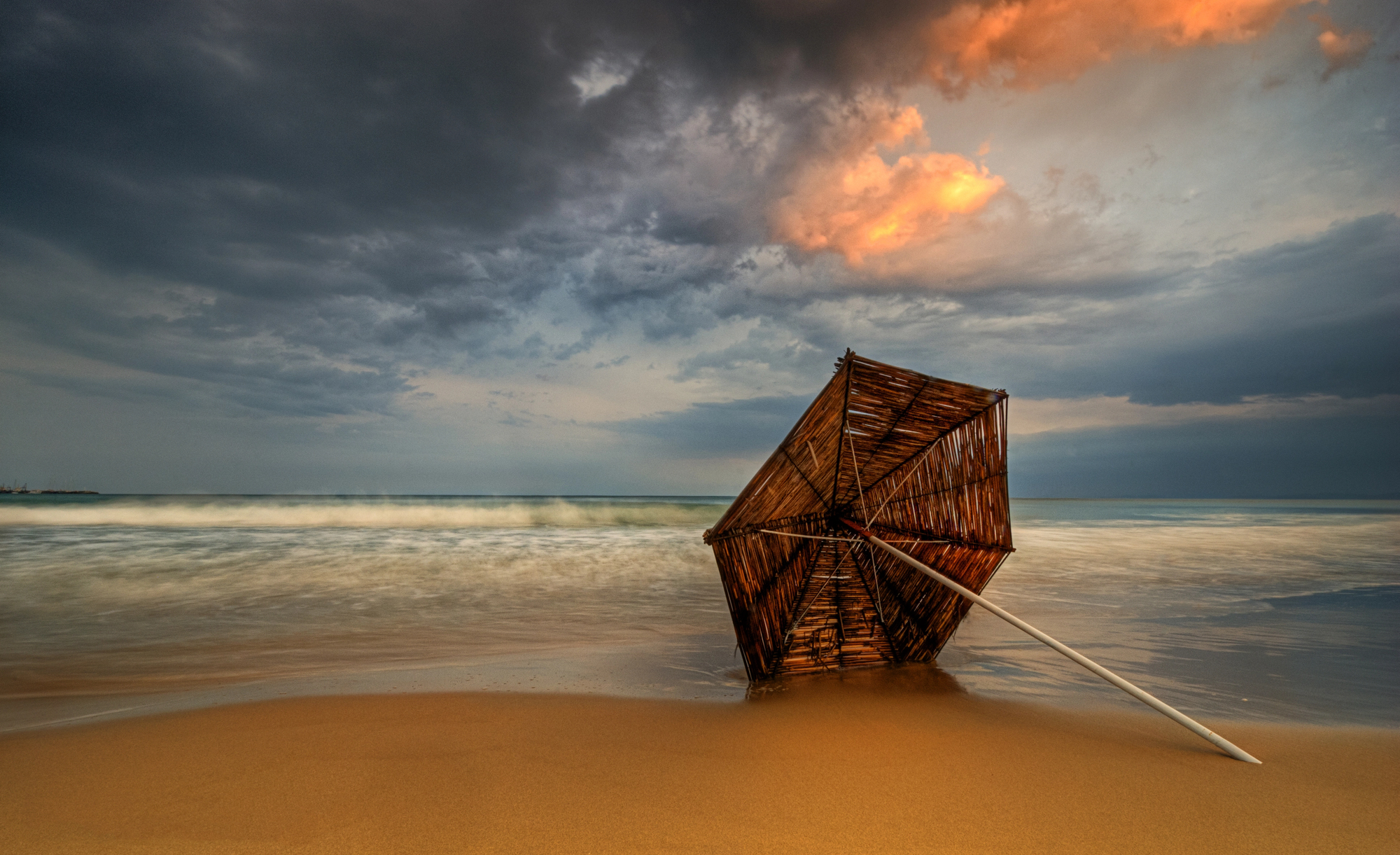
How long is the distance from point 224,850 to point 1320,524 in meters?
38.3

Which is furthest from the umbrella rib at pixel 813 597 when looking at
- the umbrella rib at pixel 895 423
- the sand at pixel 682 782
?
the umbrella rib at pixel 895 423

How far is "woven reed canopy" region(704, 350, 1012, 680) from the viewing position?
4.24m

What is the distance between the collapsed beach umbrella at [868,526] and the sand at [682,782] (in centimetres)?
88

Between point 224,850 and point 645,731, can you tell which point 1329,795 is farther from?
point 224,850

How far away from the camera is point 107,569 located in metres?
11.1

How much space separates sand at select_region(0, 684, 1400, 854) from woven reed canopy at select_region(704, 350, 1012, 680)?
83 cm

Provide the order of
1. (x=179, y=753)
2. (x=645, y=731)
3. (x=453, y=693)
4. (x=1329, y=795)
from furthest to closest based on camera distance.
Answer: (x=453, y=693)
(x=645, y=731)
(x=179, y=753)
(x=1329, y=795)

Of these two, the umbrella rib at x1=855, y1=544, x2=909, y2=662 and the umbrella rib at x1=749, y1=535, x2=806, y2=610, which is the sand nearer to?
the umbrella rib at x1=749, y1=535, x2=806, y2=610

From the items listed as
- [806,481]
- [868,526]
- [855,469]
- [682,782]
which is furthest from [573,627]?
[682,782]

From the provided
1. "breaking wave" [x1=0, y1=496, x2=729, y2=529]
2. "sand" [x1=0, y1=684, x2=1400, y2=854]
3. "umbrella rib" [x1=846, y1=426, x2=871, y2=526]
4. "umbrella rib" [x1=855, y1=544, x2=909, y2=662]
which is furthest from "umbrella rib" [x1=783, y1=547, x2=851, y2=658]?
"breaking wave" [x1=0, y1=496, x2=729, y2=529]

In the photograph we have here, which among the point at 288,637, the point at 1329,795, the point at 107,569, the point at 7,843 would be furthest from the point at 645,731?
the point at 107,569

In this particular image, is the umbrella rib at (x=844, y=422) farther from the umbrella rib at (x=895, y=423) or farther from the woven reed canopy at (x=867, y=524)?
the umbrella rib at (x=895, y=423)

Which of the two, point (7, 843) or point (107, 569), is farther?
point (107, 569)

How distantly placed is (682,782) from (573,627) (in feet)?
13.4
